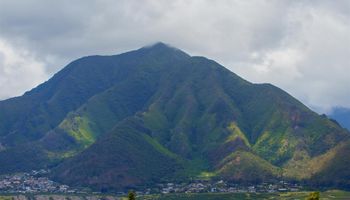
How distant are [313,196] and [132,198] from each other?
3397 centimetres

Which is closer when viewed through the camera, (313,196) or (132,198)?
(313,196)

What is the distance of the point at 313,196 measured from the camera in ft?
358

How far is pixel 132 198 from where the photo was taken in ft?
384
